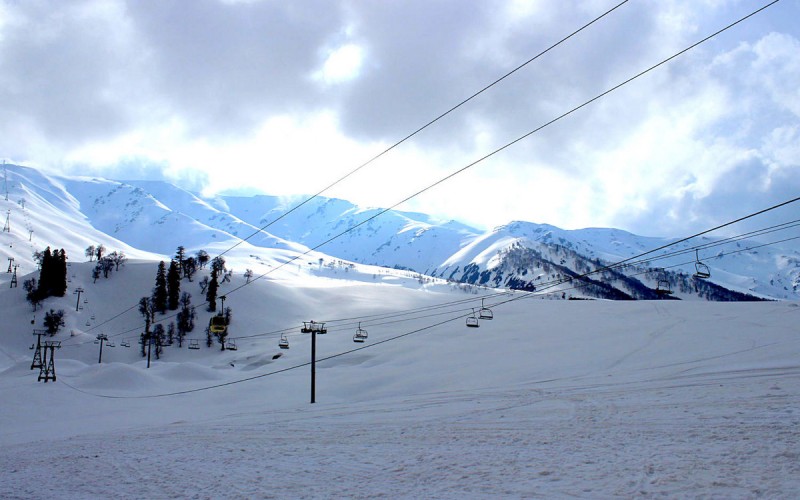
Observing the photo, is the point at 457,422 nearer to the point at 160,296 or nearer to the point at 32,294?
the point at 160,296

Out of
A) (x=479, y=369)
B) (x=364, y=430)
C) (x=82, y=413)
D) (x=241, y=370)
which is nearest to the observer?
(x=364, y=430)

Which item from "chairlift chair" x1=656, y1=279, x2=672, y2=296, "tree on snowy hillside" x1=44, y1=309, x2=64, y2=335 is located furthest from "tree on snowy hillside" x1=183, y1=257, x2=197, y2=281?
"chairlift chair" x1=656, y1=279, x2=672, y2=296

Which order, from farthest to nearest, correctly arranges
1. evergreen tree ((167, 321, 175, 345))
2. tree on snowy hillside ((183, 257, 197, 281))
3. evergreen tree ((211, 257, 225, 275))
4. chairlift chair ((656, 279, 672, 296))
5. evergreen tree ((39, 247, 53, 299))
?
1. tree on snowy hillside ((183, 257, 197, 281))
2. evergreen tree ((211, 257, 225, 275))
3. evergreen tree ((39, 247, 53, 299))
4. evergreen tree ((167, 321, 175, 345))
5. chairlift chair ((656, 279, 672, 296))

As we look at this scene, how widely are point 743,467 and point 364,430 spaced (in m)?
12.9

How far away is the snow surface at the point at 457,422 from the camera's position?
1245 cm

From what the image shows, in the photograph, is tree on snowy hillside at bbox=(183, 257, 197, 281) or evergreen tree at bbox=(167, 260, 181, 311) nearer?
evergreen tree at bbox=(167, 260, 181, 311)

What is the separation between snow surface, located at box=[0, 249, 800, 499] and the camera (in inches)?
490

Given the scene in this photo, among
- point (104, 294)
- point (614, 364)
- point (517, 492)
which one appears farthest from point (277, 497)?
point (104, 294)

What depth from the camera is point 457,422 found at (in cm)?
2097

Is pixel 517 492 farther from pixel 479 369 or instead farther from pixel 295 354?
pixel 295 354

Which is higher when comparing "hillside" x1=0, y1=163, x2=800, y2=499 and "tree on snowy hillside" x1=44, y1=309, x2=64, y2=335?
"tree on snowy hillside" x1=44, y1=309, x2=64, y2=335

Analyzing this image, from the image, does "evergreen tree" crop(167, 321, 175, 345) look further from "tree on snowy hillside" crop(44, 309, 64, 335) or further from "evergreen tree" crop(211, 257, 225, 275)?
"evergreen tree" crop(211, 257, 225, 275)

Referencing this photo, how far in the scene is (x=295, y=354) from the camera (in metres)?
85.8

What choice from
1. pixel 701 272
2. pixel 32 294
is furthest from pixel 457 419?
pixel 32 294
